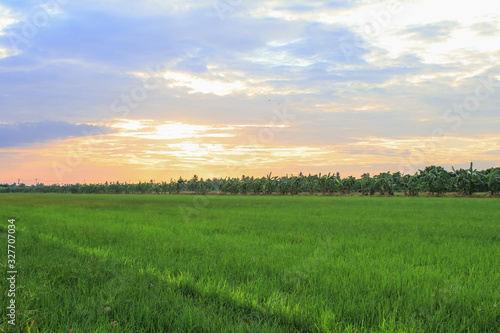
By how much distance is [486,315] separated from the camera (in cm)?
389

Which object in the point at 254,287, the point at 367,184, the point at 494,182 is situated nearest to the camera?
the point at 254,287

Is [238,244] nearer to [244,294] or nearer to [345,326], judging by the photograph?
[244,294]

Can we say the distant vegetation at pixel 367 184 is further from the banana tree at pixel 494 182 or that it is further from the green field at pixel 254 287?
the green field at pixel 254 287

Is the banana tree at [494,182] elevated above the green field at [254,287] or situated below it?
→ above

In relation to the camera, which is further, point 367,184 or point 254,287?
point 367,184

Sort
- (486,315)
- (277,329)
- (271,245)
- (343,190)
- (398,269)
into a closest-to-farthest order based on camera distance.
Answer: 1. (277,329)
2. (486,315)
3. (398,269)
4. (271,245)
5. (343,190)

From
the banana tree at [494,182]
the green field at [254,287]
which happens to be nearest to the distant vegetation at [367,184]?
the banana tree at [494,182]

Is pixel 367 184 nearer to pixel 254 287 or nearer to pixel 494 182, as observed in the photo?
pixel 494 182

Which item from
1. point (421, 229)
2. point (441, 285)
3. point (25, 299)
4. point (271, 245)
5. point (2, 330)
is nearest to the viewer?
point (2, 330)

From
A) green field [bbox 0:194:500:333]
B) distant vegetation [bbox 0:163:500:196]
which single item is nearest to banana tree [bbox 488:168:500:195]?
distant vegetation [bbox 0:163:500:196]

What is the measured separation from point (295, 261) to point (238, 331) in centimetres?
330

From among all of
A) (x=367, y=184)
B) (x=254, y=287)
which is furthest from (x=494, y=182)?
(x=254, y=287)

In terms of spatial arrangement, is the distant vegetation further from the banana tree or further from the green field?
Result: the green field

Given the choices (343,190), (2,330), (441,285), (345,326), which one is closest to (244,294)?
(345,326)
